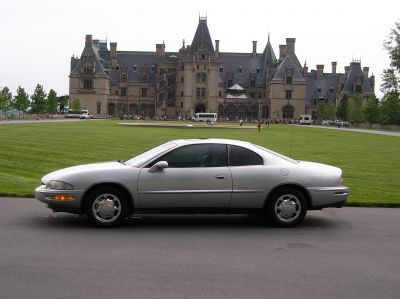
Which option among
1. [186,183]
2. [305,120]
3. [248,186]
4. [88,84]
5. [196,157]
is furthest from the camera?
[88,84]

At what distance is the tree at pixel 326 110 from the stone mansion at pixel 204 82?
4971mm

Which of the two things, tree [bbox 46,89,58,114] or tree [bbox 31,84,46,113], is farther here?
tree [bbox 46,89,58,114]

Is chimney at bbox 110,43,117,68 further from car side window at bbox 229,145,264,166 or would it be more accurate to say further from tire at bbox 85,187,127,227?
tire at bbox 85,187,127,227

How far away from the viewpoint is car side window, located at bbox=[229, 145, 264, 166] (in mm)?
10000

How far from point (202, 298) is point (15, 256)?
2.83 m

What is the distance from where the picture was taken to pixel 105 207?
952cm

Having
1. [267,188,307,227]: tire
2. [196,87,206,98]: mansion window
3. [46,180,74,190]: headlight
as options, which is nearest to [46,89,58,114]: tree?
[196,87,206,98]: mansion window

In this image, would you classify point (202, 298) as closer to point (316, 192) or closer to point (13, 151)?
point (316, 192)

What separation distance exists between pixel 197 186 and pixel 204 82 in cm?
11870

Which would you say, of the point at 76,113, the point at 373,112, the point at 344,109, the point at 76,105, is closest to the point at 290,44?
the point at 344,109

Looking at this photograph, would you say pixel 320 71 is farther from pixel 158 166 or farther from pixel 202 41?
pixel 158 166

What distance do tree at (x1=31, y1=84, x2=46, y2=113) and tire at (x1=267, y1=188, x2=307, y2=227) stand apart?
391 ft

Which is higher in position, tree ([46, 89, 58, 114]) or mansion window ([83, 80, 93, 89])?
mansion window ([83, 80, 93, 89])

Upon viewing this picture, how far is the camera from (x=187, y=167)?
386 inches
